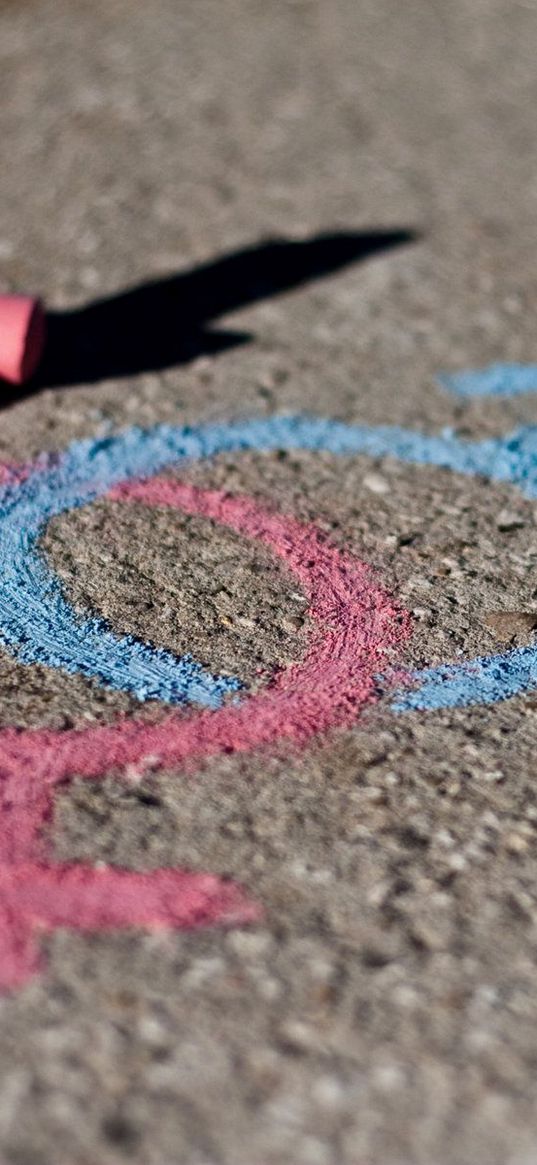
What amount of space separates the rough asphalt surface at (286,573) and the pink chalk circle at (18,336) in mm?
87

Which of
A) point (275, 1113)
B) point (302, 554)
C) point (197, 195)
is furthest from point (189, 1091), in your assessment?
point (197, 195)

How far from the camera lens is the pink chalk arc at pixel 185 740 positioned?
6.79 ft

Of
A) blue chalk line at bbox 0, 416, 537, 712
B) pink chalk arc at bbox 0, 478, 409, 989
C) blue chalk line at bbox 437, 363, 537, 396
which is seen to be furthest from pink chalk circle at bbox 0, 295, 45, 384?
blue chalk line at bbox 437, 363, 537, 396

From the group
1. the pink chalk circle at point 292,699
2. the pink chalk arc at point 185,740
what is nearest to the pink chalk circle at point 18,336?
the pink chalk arc at point 185,740

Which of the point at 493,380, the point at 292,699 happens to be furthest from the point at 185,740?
the point at 493,380

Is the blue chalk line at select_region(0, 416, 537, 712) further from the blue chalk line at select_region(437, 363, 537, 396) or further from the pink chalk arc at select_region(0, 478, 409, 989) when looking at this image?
the blue chalk line at select_region(437, 363, 537, 396)

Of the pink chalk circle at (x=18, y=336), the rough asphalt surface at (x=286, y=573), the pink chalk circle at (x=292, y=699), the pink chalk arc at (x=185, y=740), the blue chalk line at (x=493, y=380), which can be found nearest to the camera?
the rough asphalt surface at (x=286, y=573)

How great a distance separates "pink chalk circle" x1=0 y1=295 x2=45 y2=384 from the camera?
3.60m

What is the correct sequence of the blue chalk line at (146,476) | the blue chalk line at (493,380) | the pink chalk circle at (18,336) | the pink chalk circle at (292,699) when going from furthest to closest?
the blue chalk line at (493,380) < the pink chalk circle at (18,336) < the blue chalk line at (146,476) < the pink chalk circle at (292,699)

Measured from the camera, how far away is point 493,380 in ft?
12.7

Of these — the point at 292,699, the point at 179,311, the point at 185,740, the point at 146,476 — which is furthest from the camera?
the point at 179,311

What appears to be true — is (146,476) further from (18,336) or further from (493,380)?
(493,380)

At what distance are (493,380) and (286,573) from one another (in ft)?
3.79

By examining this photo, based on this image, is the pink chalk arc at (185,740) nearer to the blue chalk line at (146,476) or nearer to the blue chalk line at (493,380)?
the blue chalk line at (146,476)
